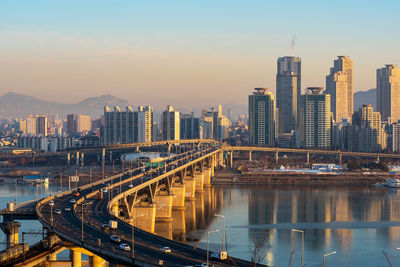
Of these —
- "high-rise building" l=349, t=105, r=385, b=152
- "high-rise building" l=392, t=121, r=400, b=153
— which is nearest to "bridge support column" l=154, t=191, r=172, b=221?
"high-rise building" l=349, t=105, r=385, b=152

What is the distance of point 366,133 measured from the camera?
10175 centimetres

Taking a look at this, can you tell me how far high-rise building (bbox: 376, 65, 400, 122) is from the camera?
6762 inches

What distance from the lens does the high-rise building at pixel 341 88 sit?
18088 centimetres

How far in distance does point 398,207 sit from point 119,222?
27695 mm

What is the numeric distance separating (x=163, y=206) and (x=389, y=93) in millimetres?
143559

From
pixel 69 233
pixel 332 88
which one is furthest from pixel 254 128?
pixel 69 233

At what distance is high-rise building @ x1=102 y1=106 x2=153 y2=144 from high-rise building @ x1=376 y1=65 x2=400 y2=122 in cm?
8348

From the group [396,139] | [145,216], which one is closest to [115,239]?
[145,216]

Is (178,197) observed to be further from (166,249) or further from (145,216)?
(166,249)

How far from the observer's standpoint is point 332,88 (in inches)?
7283

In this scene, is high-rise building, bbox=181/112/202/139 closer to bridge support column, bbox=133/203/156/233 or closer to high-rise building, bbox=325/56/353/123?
high-rise building, bbox=325/56/353/123

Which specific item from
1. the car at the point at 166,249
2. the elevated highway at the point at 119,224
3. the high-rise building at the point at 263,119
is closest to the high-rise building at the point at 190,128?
the high-rise building at the point at 263,119

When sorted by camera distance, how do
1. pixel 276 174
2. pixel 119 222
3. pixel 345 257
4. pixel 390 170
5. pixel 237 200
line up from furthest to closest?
pixel 390 170
pixel 276 174
pixel 237 200
pixel 345 257
pixel 119 222

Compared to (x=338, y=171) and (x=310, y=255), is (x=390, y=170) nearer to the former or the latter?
(x=338, y=171)
